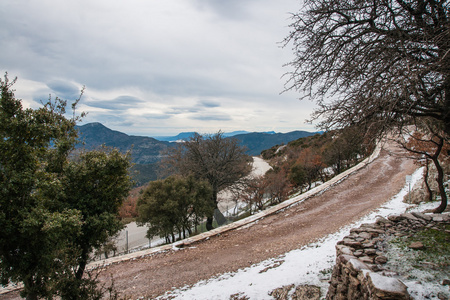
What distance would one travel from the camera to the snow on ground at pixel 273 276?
5.18 metres

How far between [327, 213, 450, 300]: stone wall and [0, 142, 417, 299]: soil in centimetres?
285

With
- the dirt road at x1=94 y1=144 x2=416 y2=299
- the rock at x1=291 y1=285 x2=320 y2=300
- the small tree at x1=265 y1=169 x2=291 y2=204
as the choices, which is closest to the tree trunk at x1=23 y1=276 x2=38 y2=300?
the dirt road at x1=94 y1=144 x2=416 y2=299

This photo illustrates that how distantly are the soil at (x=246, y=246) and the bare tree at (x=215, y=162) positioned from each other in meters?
5.19

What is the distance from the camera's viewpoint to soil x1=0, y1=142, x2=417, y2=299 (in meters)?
7.54

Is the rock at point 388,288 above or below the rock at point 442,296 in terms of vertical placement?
above

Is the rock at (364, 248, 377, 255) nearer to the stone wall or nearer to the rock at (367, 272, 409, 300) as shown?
the stone wall

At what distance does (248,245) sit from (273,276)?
364cm

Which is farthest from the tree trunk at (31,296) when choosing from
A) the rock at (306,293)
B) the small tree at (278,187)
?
the small tree at (278,187)

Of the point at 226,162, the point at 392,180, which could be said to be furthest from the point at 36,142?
the point at 392,180

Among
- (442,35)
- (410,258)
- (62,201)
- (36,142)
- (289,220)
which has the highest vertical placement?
(442,35)

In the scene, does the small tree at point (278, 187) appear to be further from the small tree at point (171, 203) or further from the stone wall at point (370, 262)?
the stone wall at point (370, 262)

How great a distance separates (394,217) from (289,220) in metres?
6.13

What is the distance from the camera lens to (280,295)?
4750mm

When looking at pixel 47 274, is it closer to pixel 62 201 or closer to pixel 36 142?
pixel 62 201
